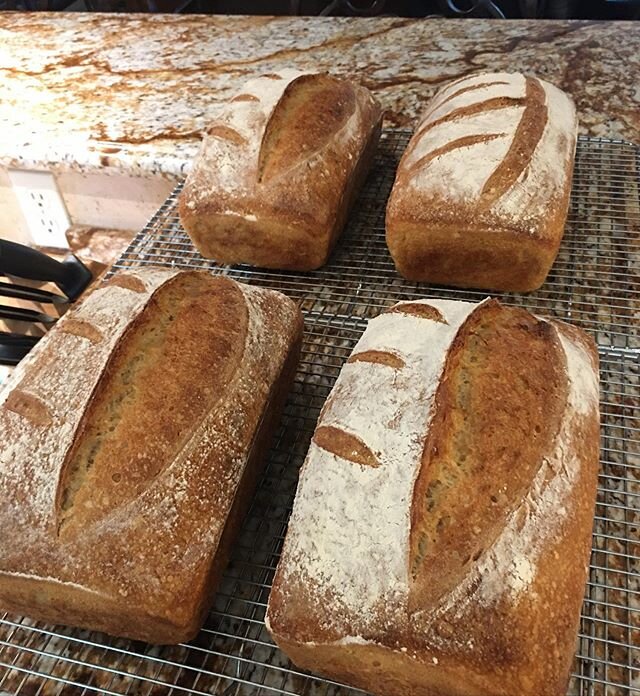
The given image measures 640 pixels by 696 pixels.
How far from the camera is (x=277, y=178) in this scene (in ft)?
5.06

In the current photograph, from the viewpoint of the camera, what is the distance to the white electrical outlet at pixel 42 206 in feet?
7.13

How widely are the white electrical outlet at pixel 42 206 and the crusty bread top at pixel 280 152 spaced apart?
82 cm

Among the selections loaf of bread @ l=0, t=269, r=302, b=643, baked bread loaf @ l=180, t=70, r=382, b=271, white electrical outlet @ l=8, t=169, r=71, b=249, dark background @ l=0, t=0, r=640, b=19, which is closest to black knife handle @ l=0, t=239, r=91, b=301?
white electrical outlet @ l=8, t=169, r=71, b=249

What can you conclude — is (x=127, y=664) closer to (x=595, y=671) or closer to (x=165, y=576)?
(x=165, y=576)

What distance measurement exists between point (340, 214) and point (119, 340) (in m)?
0.71

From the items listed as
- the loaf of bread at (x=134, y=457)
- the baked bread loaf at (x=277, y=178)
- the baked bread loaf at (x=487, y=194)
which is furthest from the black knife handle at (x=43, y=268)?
the baked bread loaf at (x=487, y=194)

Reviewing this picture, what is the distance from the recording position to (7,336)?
1.69 metres

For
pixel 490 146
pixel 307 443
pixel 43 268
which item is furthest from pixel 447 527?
pixel 43 268

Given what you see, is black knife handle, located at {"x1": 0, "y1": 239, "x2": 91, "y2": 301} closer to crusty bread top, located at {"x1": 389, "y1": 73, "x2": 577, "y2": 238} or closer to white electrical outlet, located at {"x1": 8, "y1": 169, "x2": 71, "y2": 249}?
white electrical outlet, located at {"x1": 8, "y1": 169, "x2": 71, "y2": 249}

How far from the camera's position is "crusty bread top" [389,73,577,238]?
139cm

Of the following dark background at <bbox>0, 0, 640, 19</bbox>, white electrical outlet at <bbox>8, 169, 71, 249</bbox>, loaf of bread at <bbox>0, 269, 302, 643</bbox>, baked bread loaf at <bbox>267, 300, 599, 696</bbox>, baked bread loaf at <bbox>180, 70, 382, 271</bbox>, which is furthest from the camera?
dark background at <bbox>0, 0, 640, 19</bbox>

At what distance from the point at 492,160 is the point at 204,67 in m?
1.47

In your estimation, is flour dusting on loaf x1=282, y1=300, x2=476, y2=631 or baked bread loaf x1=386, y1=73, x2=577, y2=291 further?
baked bread loaf x1=386, y1=73, x2=577, y2=291

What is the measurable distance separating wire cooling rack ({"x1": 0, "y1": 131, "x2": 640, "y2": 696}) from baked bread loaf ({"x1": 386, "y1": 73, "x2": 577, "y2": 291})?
0.08 m
